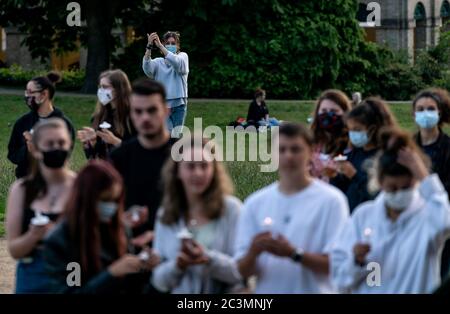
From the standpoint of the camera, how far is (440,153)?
10789mm

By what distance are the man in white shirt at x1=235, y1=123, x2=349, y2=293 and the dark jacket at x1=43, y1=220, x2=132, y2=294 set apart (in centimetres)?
74

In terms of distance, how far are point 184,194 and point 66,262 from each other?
0.83 m

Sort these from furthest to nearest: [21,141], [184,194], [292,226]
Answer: [21,141] < [184,194] < [292,226]

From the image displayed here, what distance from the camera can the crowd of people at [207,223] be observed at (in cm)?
727

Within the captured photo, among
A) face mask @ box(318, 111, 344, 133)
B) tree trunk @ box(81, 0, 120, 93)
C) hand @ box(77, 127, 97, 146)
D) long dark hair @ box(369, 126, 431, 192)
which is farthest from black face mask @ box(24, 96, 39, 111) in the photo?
→ tree trunk @ box(81, 0, 120, 93)

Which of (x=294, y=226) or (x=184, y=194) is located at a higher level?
(x=184, y=194)

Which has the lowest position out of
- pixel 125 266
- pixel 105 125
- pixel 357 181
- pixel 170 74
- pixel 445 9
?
pixel 125 266

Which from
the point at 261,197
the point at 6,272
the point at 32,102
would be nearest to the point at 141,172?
the point at 261,197

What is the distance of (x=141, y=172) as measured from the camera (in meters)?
8.52

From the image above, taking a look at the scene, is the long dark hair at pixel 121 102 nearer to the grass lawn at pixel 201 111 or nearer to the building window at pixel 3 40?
the grass lawn at pixel 201 111

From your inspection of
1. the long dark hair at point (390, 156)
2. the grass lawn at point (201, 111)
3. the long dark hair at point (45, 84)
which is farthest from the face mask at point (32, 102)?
the grass lawn at point (201, 111)

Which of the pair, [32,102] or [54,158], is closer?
[54,158]

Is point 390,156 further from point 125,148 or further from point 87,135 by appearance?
point 87,135
